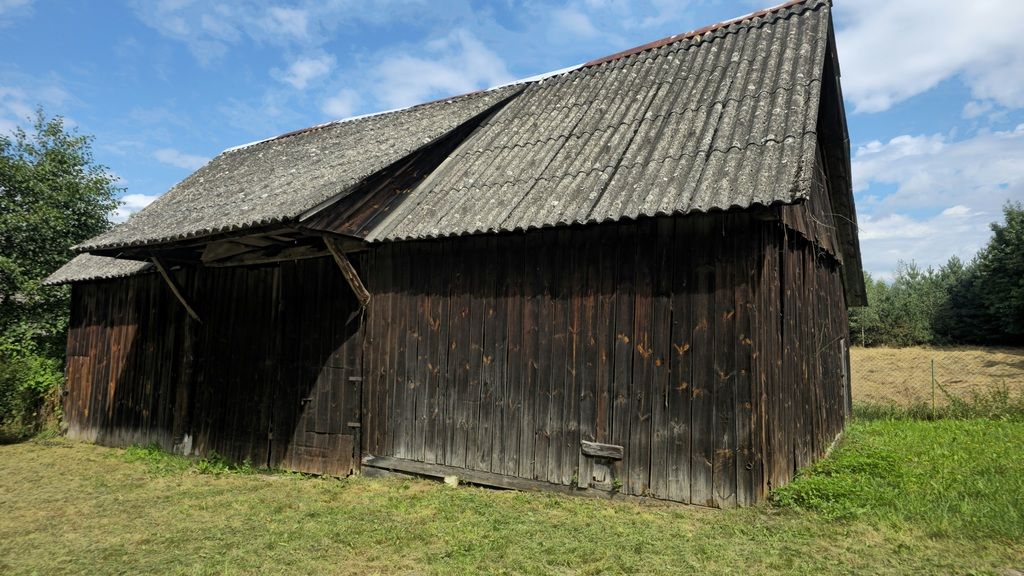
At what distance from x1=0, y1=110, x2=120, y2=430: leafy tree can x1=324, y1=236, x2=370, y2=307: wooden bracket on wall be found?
10.0 meters

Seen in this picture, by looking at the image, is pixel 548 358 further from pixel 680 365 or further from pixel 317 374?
pixel 317 374

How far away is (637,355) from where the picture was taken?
19.1ft

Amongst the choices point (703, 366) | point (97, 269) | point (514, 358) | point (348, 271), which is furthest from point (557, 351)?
point (97, 269)

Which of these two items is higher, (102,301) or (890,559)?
(102,301)

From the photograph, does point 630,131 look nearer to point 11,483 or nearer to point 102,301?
point 11,483

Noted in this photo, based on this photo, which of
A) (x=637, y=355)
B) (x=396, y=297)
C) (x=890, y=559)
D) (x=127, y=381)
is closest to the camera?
(x=890, y=559)

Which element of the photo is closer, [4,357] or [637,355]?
[637,355]

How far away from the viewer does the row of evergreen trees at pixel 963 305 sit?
2834cm

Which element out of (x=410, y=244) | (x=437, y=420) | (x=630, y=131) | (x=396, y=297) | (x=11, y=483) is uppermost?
(x=630, y=131)

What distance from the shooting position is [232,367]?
8.95 metres

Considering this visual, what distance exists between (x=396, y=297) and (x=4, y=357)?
977 centimetres

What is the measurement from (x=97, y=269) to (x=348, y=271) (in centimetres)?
789

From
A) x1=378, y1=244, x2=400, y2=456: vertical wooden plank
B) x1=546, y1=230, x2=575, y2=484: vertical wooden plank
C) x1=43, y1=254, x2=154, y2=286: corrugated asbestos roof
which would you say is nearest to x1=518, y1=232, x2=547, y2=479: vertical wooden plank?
x1=546, y1=230, x2=575, y2=484: vertical wooden plank

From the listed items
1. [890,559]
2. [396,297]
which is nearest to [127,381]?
[396,297]
